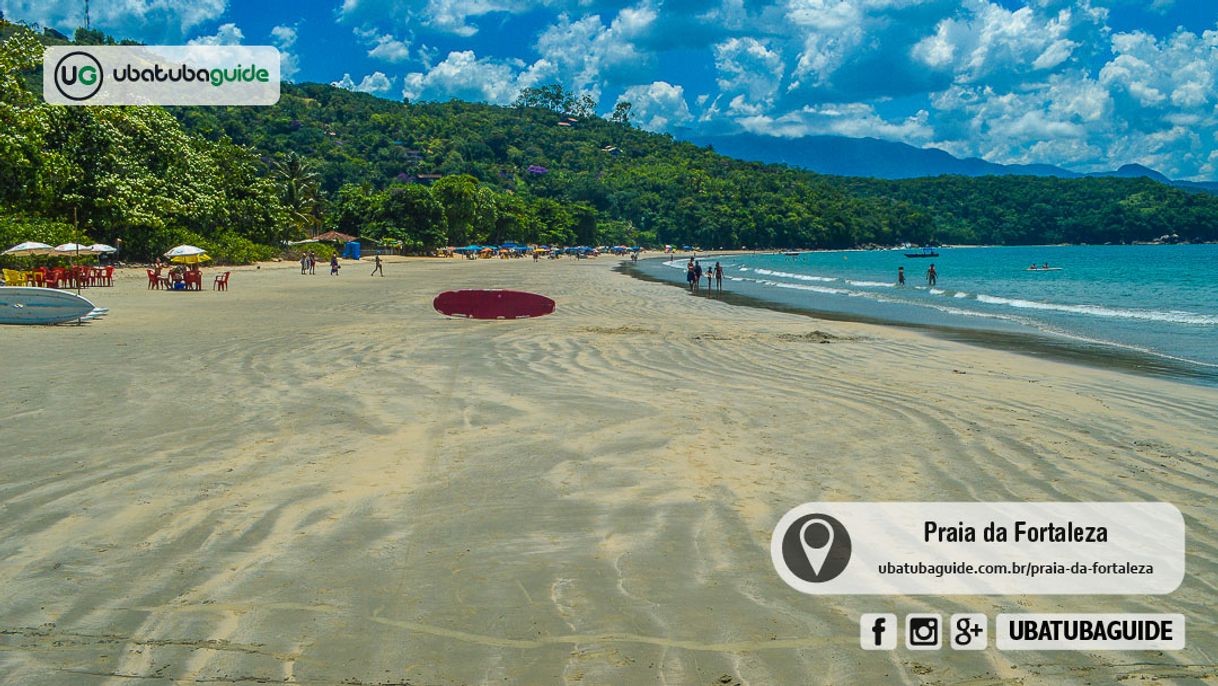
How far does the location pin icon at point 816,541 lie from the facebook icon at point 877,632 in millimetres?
526

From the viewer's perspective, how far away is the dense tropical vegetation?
132 feet

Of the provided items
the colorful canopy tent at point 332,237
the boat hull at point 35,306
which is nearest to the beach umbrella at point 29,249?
the boat hull at point 35,306

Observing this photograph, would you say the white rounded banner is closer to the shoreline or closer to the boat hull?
the shoreline

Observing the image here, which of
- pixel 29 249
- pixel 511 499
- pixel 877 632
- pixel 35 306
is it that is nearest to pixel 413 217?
pixel 29 249

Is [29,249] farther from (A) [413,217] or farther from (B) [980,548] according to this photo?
(A) [413,217]

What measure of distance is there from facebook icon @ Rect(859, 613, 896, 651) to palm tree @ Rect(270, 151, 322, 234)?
228 ft

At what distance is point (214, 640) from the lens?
3480 mm

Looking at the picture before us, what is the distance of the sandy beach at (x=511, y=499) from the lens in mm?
3428

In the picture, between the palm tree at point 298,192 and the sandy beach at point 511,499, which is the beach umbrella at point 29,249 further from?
the palm tree at point 298,192

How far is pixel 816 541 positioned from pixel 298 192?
252 ft

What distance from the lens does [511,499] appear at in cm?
555

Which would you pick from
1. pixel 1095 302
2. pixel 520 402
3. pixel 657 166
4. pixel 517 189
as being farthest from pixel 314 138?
pixel 520 402

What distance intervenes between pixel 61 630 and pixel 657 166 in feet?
627

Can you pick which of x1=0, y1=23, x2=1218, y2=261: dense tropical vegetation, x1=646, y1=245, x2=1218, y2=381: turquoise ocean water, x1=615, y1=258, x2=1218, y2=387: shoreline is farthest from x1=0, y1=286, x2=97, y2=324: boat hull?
x1=646, y1=245, x2=1218, y2=381: turquoise ocean water
